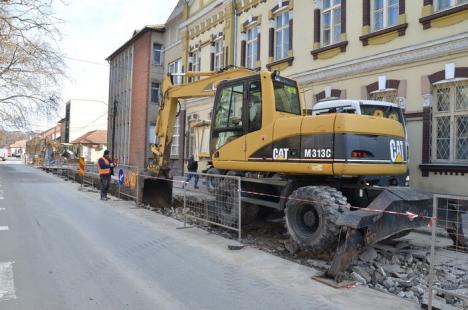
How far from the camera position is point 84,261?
721 centimetres

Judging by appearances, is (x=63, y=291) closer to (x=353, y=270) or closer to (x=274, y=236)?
(x=353, y=270)

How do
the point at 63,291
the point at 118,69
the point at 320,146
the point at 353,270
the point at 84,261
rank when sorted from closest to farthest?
the point at 63,291 → the point at 353,270 → the point at 84,261 → the point at 320,146 → the point at 118,69

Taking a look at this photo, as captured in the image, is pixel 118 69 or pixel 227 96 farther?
pixel 118 69

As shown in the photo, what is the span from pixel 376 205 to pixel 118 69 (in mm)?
43399

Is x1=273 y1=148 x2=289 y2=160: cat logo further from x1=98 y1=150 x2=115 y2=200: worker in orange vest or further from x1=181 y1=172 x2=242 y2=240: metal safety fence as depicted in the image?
x1=98 y1=150 x2=115 y2=200: worker in orange vest

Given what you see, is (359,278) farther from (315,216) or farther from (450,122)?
(450,122)

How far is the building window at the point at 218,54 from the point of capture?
24.5 metres

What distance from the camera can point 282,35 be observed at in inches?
766

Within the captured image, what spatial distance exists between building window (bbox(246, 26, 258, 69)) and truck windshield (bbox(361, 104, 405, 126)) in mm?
9952

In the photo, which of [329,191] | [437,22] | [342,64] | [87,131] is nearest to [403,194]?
[329,191]

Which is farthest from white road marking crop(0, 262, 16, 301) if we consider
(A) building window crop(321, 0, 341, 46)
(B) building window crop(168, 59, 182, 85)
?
(B) building window crop(168, 59, 182, 85)

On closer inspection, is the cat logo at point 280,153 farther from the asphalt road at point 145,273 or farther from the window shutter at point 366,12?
the window shutter at point 366,12

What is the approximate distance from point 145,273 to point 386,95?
406 inches

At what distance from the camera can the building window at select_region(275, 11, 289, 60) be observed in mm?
19141
